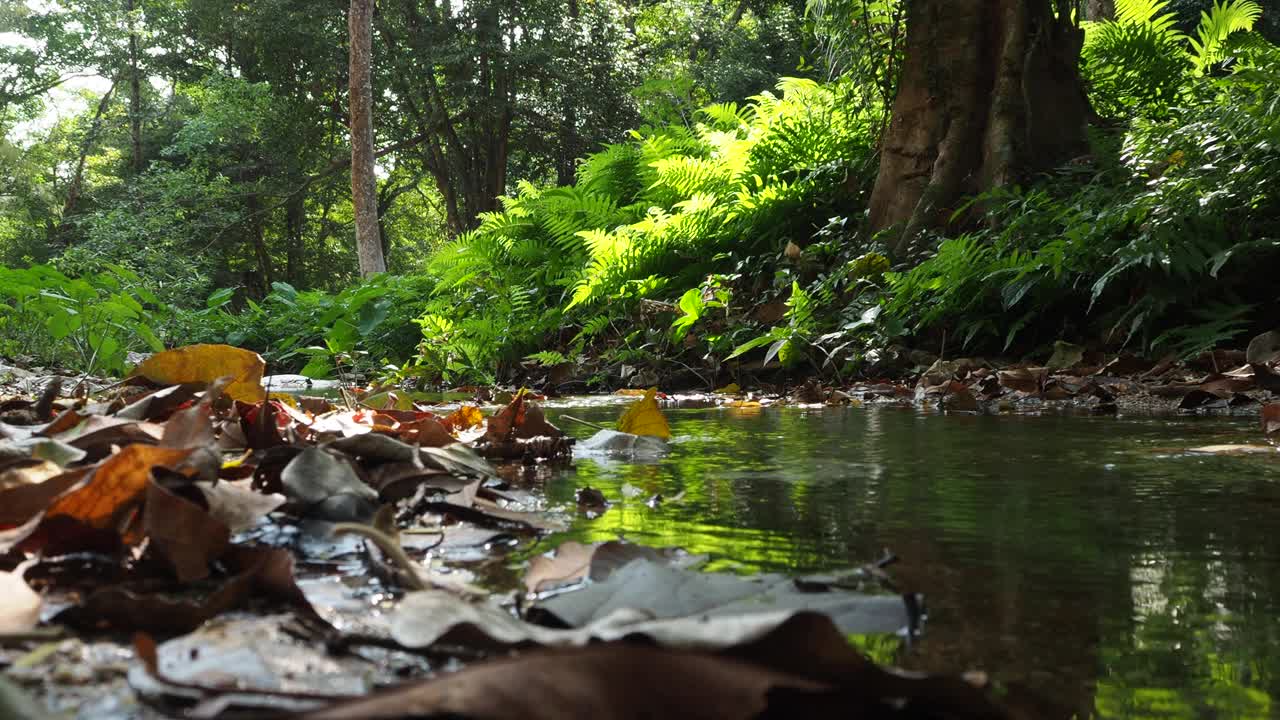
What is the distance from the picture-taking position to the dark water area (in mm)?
589

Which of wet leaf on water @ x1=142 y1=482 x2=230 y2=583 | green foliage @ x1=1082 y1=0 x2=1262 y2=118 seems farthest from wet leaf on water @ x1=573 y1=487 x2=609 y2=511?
green foliage @ x1=1082 y1=0 x2=1262 y2=118

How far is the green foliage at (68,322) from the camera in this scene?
5289 millimetres

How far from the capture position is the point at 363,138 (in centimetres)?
1446

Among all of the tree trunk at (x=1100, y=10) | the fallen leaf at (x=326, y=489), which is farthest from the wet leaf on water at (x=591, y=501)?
the tree trunk at (x=1100, y=10)

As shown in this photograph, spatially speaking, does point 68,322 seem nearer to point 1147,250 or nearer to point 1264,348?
point 1147,250

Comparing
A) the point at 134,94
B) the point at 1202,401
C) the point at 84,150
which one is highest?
the point at 134,94

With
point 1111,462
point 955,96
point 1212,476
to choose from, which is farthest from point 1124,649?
point 955,96

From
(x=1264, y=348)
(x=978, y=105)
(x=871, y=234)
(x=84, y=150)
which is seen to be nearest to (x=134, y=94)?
(x=84, y=150)

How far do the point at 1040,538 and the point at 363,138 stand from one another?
14.6 m

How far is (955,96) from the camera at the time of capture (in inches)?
226

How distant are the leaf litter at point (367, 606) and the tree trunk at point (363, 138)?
13646mm

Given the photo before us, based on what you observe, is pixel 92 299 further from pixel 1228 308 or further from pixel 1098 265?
pixel 1228 308

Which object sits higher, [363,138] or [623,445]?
[363,138]

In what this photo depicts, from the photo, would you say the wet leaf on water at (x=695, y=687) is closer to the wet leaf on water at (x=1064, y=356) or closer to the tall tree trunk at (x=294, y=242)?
the wet leaf on water at (x=1064, y=356)
